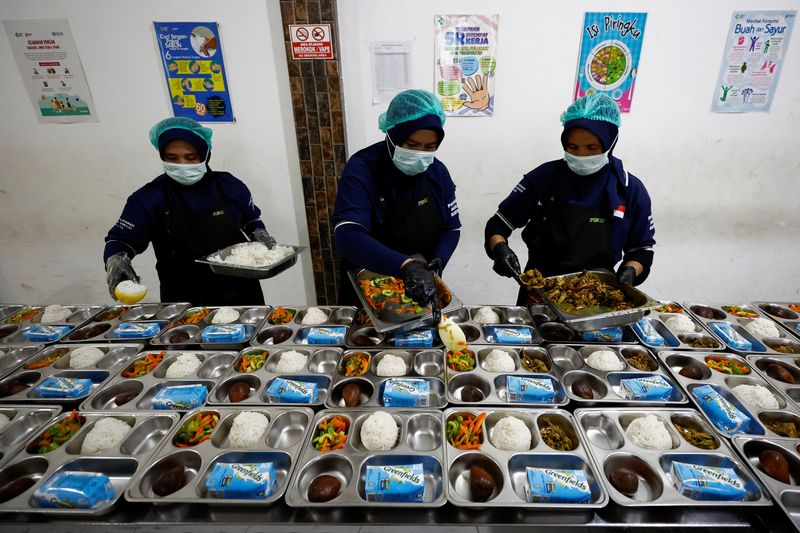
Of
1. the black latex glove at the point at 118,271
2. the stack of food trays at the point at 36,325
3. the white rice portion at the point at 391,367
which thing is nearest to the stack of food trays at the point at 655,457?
the white rice portion at the point at 391,367

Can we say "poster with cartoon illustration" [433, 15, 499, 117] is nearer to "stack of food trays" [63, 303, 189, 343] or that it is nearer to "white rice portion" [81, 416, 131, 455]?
"stack of food trays" [63, 303, 189, 343]

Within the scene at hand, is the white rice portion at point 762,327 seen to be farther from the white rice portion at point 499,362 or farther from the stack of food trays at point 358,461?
the stack of food trays at point 358,461

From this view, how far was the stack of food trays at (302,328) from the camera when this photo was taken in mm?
2293

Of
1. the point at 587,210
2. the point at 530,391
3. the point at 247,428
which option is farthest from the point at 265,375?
the point at 587,210

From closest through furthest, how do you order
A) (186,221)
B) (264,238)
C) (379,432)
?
(379,432)
(186,221)
(264,238)

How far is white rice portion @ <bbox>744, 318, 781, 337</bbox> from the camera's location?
231 cm

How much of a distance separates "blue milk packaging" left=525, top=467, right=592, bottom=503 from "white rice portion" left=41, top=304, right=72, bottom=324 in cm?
302

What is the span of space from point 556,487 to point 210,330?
6.64ft

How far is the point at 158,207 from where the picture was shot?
296 cm

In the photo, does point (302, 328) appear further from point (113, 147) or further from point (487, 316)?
point (113, 147)

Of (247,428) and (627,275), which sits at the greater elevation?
(627,275)

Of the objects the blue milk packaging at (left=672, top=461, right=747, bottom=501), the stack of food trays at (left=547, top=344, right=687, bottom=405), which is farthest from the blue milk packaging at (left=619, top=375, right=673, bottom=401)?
the blue milk packaging at (left=672, top=461, right=747, bottom=501)

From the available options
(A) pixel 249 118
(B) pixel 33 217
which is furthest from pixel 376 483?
(B) pixel 33 217

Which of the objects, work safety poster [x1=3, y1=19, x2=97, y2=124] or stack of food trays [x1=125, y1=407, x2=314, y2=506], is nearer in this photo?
stack of food trays [x1=125, y1=407, x2=314, y2=506]
